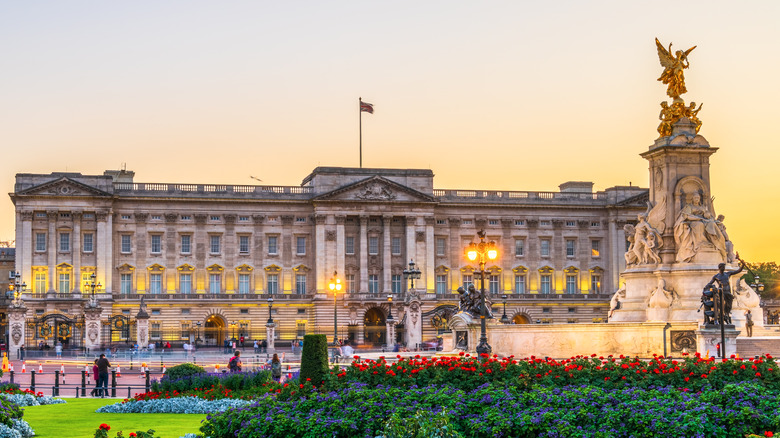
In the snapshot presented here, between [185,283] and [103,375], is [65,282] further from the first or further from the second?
[103,375]

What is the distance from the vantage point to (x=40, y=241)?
90.9m

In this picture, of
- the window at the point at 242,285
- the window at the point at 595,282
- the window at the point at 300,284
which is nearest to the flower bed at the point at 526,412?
the window at the point at 242,285

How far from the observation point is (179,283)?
94562 millimetres

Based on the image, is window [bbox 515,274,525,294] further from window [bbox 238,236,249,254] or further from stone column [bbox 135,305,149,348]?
stone column [bbox 135,305,149,348]

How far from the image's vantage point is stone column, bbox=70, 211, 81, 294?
90750 mm

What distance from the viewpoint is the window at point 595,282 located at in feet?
334

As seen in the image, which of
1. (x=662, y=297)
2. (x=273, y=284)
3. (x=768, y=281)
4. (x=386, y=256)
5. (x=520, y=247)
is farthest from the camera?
(x=768, y=281)

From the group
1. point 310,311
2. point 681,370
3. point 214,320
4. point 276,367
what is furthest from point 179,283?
point 681,370

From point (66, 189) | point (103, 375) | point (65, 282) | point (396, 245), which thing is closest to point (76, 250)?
point (65, 282)

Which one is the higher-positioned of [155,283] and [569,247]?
[569,247]

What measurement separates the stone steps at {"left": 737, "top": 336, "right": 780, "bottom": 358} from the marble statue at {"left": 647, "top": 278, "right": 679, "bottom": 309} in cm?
350

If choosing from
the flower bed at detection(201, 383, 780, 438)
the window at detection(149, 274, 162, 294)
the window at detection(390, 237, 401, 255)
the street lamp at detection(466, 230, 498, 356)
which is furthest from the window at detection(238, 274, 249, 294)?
the flower bed at detection(201, 383, 780, 438)

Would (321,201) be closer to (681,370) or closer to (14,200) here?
(14,200)

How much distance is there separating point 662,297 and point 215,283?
62.8m
